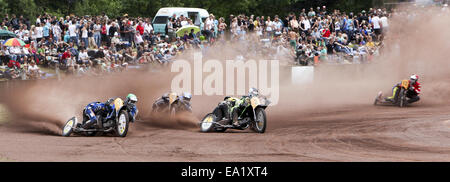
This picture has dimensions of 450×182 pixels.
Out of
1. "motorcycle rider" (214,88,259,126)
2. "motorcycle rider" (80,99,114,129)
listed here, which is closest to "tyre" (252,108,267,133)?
"motorcycle rider" (214,88,259,126)

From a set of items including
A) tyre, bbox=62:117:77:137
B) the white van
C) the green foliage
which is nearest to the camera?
tyre, bbox=62:117:77:137

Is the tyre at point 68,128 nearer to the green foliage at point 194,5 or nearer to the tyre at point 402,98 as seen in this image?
the tyre at point 402,98

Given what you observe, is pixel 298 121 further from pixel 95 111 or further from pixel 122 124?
pixel 95 111

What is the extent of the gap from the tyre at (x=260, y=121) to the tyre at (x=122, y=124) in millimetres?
3172

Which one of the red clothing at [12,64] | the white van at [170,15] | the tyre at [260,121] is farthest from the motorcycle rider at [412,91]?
the white van at [170,15]

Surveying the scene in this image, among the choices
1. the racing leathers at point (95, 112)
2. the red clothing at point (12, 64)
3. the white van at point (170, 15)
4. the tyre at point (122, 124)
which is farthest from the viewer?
the white van at point (170, 15)

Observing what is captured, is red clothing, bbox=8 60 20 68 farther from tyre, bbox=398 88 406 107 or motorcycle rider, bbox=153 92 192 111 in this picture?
tyre, bbox=398 88 406 107

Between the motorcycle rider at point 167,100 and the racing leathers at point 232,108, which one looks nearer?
the racing leathers at point 232,108

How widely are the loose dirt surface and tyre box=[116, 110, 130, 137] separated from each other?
0.26 m

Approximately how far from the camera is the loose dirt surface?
433 inches

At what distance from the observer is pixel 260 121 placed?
590 inches

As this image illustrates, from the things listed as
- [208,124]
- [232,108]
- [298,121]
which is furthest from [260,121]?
[298,121]

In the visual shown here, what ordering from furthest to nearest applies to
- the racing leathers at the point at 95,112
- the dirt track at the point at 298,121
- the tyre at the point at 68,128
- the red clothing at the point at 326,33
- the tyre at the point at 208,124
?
the red clothing at the point at 326,33
the tyre at the point at 208,124
the tyre at the point at 68,128
the racing leathers at the point at 95,112
the dirt track at the point at 298,121

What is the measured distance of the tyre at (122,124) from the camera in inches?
564
